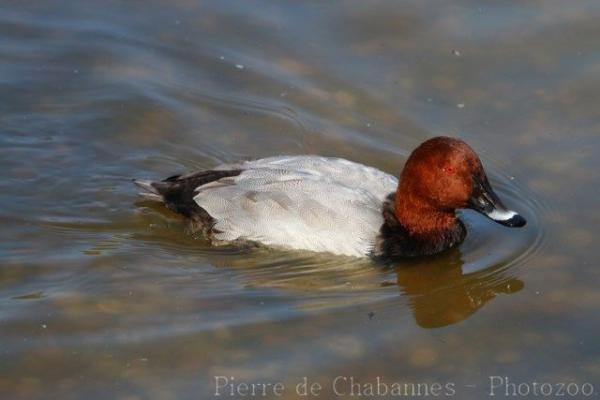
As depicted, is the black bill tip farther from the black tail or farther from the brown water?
the black tail

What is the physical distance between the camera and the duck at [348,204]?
7.23 m

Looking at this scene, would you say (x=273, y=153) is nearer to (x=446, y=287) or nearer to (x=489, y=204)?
(x=489, y=204)

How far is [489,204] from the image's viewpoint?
7.33m

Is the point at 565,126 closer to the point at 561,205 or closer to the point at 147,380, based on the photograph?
the point at 561,205

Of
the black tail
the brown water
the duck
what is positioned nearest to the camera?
the brown water

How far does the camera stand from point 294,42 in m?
9.51

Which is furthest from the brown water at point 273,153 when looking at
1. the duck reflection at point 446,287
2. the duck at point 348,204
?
the duck at point 348,204

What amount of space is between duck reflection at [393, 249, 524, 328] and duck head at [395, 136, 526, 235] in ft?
0.84

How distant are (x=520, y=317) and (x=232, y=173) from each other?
218 cm

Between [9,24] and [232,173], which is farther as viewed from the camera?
[9,24]

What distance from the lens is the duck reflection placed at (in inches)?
266

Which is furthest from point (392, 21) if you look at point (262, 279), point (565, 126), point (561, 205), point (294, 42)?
point (262, 279)

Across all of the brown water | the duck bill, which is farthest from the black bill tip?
the brown water

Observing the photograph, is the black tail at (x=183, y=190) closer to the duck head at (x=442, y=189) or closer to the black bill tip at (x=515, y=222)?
the duck head at (x=442, y=189)
